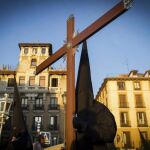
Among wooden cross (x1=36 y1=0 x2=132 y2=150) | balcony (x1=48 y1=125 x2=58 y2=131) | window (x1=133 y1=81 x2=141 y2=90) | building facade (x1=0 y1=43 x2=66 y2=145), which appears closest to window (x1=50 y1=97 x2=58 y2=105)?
building facade (x1=0 y1=43 x2=66 y2=145)

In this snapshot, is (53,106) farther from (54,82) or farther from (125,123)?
(125,123)

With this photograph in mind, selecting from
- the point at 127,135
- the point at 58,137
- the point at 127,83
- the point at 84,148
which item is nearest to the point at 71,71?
the point at 84,148

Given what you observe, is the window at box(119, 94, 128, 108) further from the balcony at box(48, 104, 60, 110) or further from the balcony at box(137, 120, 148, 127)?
the balcony at box(48, 104, 60, 110)

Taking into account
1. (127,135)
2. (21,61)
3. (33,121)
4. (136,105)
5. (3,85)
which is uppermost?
(21,61)

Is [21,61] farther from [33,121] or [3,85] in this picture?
[33,121]

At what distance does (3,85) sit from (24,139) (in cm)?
3600

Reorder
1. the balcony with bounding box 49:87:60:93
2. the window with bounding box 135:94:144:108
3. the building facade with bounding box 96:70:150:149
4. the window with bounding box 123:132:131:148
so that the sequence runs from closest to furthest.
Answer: the balcony with bounding box 49:87:60:93, the window with bounding box 123:132:131:148, the building facade with bounding box 96:70:150:149, the window with bounding box 135:94:144:108

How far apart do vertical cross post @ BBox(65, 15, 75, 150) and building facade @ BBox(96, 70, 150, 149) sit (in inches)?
1449

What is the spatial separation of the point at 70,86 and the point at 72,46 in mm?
973

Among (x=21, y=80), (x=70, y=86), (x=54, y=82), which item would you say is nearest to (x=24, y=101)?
(x=21, y=80)

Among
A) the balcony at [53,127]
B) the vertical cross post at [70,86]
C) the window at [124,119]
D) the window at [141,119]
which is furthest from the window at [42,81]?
the vertical cross post at [70,86]

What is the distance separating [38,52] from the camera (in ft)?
132

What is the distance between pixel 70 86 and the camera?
4707 millimetres

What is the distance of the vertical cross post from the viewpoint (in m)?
4.28
